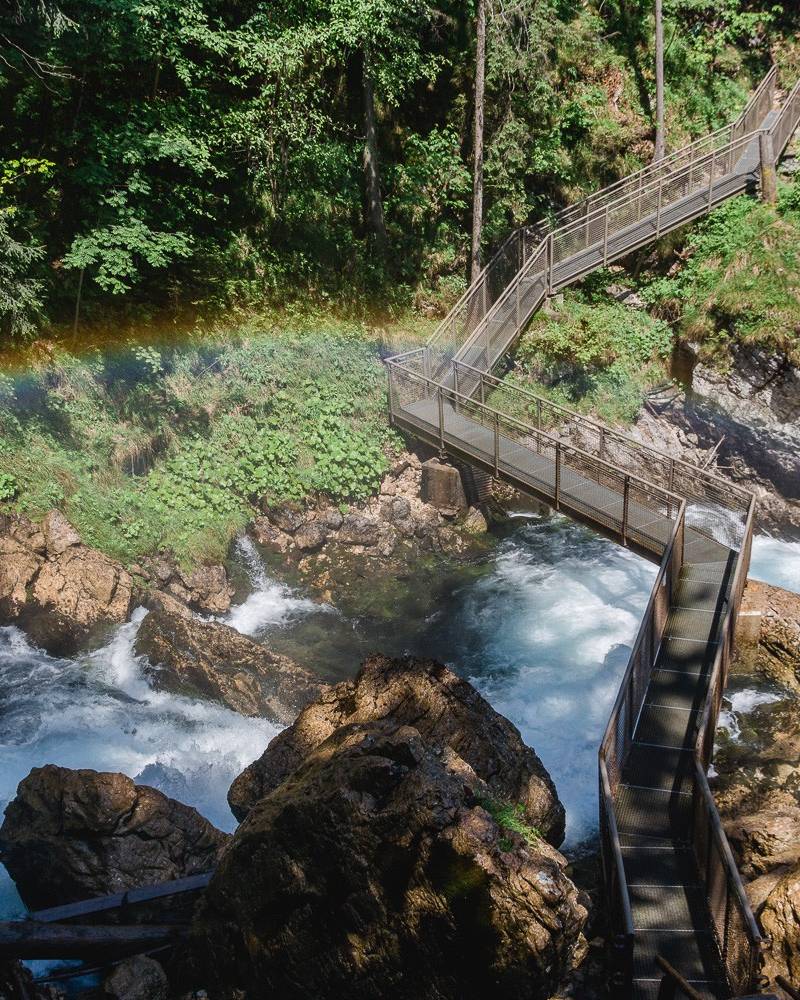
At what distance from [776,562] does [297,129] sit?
Result: 13441mm

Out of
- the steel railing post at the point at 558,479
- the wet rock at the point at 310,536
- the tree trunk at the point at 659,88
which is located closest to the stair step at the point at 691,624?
the steel railing post at the point at 558,479

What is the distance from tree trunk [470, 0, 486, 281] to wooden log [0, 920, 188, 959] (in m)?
15.3

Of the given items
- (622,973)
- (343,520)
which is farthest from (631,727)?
(343,520)

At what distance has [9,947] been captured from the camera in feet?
22.3

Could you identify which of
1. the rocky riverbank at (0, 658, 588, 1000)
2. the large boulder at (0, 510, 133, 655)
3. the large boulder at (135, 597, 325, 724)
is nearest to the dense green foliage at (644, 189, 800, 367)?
the large boulder at (135, 597, 325, 724)

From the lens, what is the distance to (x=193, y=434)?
1667cm

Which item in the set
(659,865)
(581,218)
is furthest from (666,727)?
(581,218)

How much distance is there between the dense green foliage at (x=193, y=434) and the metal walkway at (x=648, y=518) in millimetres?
1531

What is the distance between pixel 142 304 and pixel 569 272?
9427 millimetres

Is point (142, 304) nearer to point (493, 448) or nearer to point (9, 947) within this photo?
point (493, 448)

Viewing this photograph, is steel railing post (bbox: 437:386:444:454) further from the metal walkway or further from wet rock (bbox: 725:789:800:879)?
wet rock (bbox: 725:789:800:879)

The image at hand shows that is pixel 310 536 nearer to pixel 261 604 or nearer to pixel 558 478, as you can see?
pixel 261 604

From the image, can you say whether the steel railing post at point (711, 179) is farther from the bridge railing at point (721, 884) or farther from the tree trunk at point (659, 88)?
the bridge railing at point (721, 884)

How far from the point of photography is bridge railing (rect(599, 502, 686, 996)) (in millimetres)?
6672
